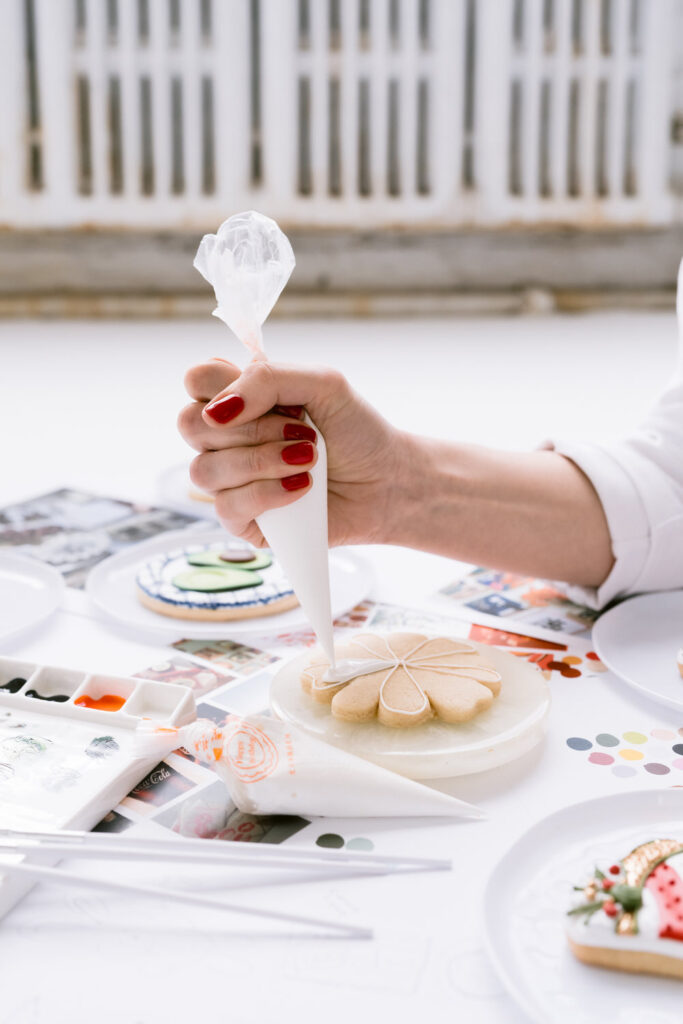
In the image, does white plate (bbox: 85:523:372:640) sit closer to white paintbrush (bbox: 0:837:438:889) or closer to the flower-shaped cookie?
the flower-shaped cookie

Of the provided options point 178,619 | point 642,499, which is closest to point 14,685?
point 178,619

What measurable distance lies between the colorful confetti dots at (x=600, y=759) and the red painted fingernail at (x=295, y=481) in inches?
9.5

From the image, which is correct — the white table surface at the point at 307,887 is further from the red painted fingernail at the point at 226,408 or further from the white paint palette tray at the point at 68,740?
the red painted fingernail at the point at 226,408

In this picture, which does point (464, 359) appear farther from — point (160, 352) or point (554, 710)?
point (554, 710)

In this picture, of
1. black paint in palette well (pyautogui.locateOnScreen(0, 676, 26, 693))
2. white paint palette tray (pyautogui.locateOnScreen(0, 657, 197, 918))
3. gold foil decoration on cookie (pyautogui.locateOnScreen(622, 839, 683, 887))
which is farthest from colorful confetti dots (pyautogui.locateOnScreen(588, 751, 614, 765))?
black paint in palette well (pyautogui.locateOnScreen(0, 676, 26, 693))

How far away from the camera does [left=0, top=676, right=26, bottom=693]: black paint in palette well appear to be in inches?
26.2

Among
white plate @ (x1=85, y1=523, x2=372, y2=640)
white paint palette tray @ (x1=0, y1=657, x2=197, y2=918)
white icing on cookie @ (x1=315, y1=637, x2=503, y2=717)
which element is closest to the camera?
white paint palette tray @ (x1=0, y1=657, x2=197, y2=918)

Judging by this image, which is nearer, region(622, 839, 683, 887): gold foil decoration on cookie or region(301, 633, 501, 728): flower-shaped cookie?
region(622, 839, 683, 887): gold foil decoration on cookie

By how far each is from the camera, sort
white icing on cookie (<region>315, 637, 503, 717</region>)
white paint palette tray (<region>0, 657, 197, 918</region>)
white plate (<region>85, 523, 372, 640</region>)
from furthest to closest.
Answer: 1. white plate (<region>85, 523, 372, 640</region>)
2. white icing on cookie (<region>315, 637, 503, 717</region>)
3. white paint palette tray (<region>0, 657, 197, 918</region>)

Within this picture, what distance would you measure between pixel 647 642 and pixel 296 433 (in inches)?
11.7

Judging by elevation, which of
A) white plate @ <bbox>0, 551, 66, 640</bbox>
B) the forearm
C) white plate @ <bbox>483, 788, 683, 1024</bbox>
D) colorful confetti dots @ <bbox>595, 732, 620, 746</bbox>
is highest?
the forearm

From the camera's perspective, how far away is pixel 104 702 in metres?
0.65

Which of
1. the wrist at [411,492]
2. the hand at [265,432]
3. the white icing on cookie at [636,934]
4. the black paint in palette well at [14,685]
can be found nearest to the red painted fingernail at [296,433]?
the hand at [265,432]

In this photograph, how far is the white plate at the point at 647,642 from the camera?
679mm
